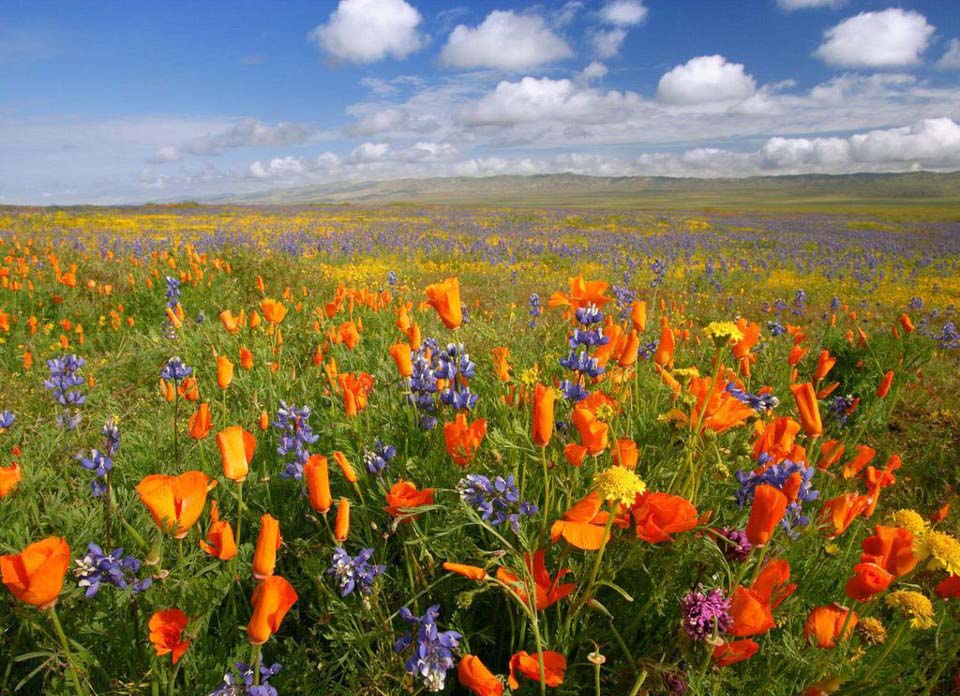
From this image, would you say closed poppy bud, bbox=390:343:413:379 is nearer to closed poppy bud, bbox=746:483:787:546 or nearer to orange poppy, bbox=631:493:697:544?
orange poppy, bbox=631:493:697:544

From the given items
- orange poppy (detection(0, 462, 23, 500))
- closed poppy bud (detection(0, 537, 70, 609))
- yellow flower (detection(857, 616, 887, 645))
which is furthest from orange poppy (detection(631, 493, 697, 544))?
orange poppy (detection(0, 462, 23, 500))

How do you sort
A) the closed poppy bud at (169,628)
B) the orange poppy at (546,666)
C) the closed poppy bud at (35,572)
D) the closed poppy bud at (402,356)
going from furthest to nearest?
the closed poppy bud at (402,356), the orange poppy at (546,666), the closed poppy bud at (169,628), the closed poppy bud at (35,572)

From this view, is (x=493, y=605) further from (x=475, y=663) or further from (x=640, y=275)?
(x=640, y=275)

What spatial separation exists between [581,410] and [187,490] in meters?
0.87

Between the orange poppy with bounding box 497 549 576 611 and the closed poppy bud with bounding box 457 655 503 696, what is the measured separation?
18 centimetres

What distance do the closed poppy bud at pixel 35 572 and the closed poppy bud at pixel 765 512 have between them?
1.24 metres

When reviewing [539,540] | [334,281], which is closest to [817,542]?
[539,540]

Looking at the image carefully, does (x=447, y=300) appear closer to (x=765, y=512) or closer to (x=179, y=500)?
(x=179, y=500)

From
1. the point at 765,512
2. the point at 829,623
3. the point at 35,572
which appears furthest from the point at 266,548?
the point at 829,623

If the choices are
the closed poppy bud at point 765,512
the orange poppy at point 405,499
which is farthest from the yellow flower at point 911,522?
the orange poppy at point 405,499

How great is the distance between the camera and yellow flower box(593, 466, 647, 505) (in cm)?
A: 108

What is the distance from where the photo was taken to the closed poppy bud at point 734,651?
3.63 ft

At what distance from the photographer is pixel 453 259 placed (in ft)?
41.9

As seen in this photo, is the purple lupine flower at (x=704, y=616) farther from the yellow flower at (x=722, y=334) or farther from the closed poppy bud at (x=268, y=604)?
the closed poppy bud at (x=268, y=604)
